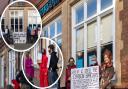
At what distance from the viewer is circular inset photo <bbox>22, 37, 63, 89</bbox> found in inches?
527

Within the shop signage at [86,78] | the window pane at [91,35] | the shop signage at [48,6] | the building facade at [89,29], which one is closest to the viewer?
the shop signage at [86,78]

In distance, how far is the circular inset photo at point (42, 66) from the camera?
43.9 feet

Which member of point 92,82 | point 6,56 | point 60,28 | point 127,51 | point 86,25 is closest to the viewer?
point 92,82

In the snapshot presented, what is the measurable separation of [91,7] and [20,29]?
9.17 feet

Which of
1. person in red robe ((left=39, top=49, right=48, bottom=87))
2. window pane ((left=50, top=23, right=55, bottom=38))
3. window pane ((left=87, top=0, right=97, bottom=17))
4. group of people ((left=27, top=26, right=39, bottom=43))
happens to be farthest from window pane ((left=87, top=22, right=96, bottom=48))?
window pane ((left=50, top=23, right=55, bottom=38))

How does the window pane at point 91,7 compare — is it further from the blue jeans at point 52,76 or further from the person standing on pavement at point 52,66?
the blue jeans at point 52,76

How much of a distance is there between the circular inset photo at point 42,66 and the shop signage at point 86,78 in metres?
3.14

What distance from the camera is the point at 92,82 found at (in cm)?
917

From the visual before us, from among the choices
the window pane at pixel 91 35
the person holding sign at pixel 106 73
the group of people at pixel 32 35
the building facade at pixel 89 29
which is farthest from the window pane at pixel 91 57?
the group of people at pixel 32 35

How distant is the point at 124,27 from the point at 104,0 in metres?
1.66

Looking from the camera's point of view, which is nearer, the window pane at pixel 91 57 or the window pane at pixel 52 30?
the window pane at pixel 91 57

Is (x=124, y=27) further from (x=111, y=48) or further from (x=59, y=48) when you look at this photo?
(x=59, y=48)

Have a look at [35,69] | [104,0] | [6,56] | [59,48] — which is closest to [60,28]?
[59,48]

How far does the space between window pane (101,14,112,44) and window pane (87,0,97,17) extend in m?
0.86
